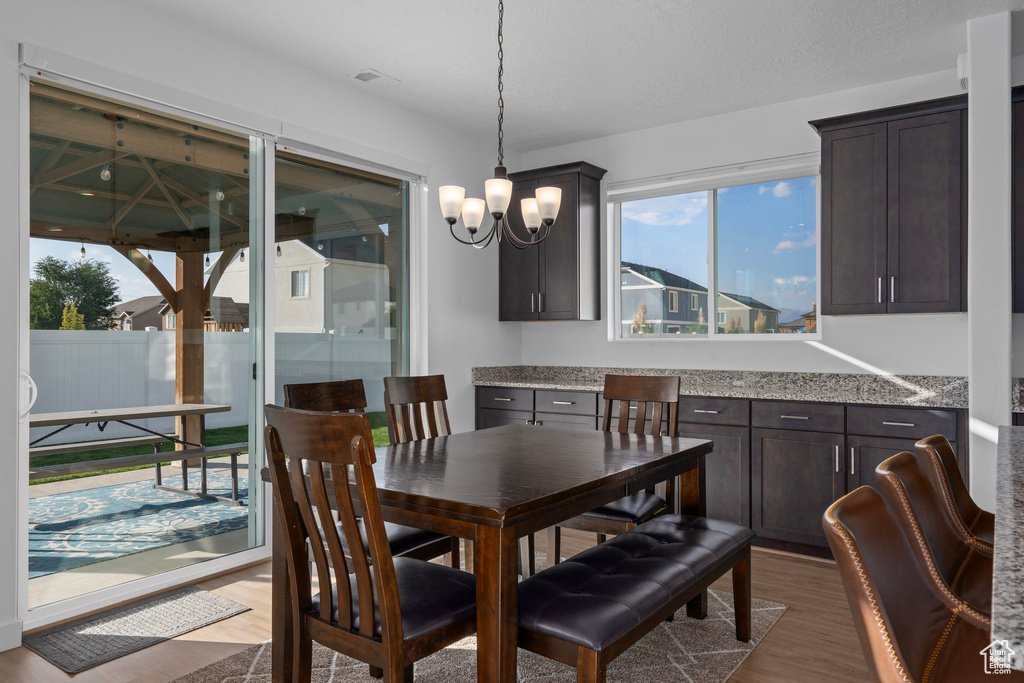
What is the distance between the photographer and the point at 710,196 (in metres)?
4.66

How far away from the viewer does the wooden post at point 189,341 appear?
3.26 metres

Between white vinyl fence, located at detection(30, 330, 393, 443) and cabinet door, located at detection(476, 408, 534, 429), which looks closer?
white vinyl fence, located at detection(30, 330, 393, 443)

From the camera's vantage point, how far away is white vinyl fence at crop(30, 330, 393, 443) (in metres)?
2.81

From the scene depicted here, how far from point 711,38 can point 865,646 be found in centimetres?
318

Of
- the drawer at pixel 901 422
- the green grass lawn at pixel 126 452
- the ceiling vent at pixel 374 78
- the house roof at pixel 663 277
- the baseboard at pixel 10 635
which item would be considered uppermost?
the ceiling vent at pixel 374 78

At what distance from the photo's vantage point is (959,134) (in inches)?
135

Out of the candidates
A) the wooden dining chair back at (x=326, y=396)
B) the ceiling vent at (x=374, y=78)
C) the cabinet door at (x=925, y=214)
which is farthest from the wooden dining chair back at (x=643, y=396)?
the ceiling vent at (x=374, y=78)

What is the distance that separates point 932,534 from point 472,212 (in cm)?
191

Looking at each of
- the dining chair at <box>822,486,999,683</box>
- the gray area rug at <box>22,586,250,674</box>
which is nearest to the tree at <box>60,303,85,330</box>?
the gray area rug at <box>22,586,250,674</box>

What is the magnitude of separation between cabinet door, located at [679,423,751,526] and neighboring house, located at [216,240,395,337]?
226 centimetres

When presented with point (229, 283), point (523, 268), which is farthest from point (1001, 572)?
point (523, 268)

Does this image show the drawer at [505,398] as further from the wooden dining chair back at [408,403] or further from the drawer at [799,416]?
→ the drawer at [799,416]

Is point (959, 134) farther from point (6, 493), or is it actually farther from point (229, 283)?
point (6, 493)

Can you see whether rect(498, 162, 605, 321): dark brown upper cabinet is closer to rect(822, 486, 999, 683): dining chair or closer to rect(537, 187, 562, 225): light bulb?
rect(537, 187, 562, 225): light bulb
